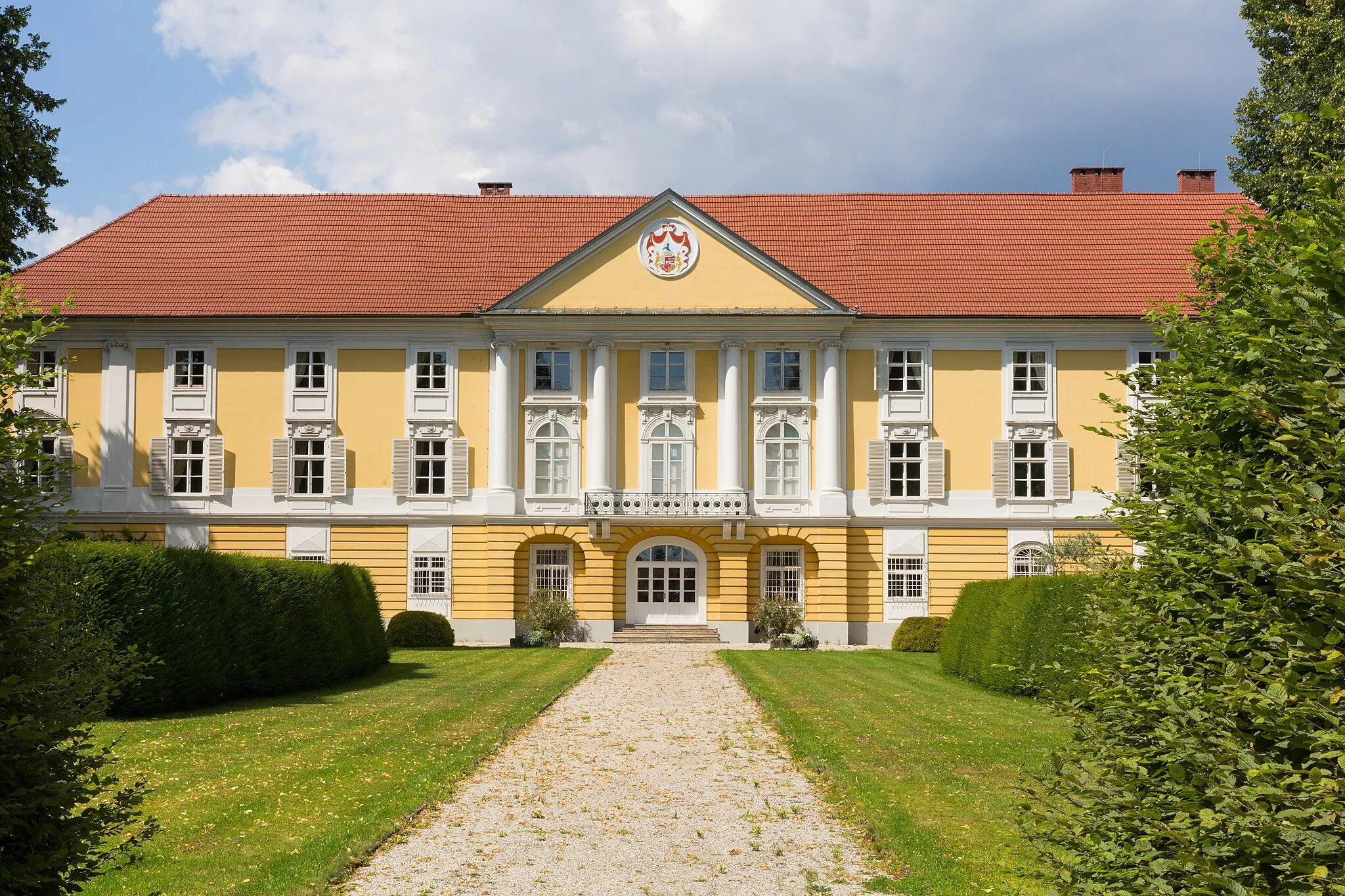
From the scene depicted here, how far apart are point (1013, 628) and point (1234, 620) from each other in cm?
1567

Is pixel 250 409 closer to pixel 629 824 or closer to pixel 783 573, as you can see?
pixel 783 573

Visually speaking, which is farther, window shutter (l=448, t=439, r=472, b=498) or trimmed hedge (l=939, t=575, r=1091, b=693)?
window shutter (l=448, t=439, r=472, b=498)

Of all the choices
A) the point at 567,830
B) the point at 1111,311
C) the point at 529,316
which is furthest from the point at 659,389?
the point at 567,830

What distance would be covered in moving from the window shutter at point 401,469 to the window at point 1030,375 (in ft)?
60.4

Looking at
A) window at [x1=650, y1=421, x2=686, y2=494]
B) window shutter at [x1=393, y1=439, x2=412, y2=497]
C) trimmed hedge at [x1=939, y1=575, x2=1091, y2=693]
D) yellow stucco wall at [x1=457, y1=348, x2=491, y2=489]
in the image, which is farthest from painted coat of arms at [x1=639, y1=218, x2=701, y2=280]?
trimmed hedge at [x1=939, y1=575, x2=1091, y2=693]

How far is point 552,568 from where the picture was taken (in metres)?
33.9

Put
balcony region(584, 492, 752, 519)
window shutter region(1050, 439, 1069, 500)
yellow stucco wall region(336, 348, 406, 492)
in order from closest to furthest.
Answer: balcony region(584, 492, 752, 519) < window shutter region(1050, 439, 1069, 500) < yellow stucco wall region(336, 348, 406, 492)

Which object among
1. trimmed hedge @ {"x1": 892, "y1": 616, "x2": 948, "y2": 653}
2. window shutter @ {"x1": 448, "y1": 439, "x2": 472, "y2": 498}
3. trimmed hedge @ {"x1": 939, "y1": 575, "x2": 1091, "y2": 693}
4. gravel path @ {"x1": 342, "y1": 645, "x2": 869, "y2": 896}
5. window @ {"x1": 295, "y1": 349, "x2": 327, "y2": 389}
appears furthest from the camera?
window @ {"x1": 295, "y1": 349, "x2": 327, "y2": 389}

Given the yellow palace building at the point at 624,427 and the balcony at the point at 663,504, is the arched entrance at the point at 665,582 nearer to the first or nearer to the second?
the yellow palace building at the point at 624,427

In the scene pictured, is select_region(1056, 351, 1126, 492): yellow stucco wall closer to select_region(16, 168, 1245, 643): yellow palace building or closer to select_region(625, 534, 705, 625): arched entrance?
select_region(16, 168, 1245, 643): yellow palace building

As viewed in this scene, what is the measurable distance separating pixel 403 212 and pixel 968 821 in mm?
32221

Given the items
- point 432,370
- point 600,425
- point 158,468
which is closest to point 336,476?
point 432,370

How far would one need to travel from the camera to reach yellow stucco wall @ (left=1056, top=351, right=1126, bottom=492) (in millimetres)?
33906

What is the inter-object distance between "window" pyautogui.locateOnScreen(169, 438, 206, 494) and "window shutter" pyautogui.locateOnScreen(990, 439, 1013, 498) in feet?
77.5
